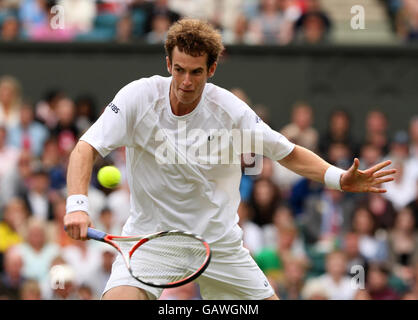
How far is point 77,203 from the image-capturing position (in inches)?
209

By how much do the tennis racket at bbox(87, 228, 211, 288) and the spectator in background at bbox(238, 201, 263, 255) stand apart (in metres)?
3.92

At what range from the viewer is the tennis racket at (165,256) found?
5.71 meters

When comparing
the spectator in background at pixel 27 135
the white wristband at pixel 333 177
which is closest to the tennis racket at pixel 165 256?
the white wristband at pixel 333 177

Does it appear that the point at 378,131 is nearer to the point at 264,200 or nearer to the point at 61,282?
the point at 264,200

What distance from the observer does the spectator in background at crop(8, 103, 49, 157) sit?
36.1 feet

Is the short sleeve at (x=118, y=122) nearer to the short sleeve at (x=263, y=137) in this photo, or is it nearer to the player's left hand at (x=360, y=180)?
the short sleeve at (x=263, y=137)

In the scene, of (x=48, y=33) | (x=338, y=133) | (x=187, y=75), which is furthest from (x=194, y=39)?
A: (x=48, y=33)

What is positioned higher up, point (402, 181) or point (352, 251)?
point (402, 181)

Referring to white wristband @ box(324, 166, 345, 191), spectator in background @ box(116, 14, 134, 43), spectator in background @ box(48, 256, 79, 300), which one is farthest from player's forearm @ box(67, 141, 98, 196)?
spectator in background @ box(116, 14, 134, 43)

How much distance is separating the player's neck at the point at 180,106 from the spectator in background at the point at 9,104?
5.64 meters

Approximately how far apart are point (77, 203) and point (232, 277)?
4.10 feet

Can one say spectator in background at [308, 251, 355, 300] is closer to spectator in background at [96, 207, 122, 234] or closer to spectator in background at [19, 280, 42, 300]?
spectator in background at [96, 207, 122, 234]

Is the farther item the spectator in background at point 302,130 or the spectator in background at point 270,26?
the spectator in background at point 270,26
